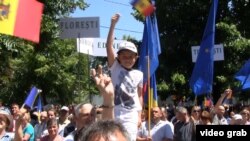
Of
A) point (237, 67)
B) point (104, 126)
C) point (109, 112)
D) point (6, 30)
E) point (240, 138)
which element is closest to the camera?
point (104, 126)

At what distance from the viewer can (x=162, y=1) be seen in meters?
26.8

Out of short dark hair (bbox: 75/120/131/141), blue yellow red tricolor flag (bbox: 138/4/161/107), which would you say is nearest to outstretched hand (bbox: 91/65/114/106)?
short dark hair (bbox: 75/120/131/141)

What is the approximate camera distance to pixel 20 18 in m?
7.11

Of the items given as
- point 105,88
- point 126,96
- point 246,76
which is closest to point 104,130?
point 105,88

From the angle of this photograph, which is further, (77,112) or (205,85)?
(205,85)

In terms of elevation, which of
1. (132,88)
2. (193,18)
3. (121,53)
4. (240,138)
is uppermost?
(193,18)

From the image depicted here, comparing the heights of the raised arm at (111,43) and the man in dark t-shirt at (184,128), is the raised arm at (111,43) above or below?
above

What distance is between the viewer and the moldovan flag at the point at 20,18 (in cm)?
688

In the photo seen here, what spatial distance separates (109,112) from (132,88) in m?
1.20

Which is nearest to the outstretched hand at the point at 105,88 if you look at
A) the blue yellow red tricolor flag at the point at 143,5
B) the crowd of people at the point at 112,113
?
the crowd of people at the point at 112,113

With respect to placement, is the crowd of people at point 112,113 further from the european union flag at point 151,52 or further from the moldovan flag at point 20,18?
the european union flag at point 151,52

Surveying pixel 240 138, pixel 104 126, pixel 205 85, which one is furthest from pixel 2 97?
pixel 104 126

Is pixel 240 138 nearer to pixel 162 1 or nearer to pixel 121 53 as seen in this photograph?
pixel 121 53

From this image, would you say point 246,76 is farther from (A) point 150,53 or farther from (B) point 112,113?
(B) point 112,113
